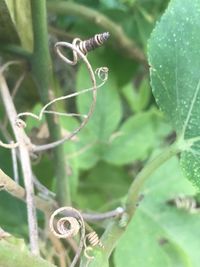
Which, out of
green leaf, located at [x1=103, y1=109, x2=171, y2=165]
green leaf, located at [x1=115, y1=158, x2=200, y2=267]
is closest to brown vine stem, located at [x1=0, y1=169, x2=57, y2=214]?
green leaf, located at [x1=115, y1=158, x2=200, y2=267]

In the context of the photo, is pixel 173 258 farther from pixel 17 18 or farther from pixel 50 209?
pixel 17 18

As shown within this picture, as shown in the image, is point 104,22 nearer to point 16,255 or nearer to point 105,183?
point 105,183

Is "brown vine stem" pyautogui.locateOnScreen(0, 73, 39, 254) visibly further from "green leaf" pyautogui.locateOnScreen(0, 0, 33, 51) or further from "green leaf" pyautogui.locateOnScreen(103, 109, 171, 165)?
"green leaf" pyautogui.locateOnScreen(103, 109, 171, 165)

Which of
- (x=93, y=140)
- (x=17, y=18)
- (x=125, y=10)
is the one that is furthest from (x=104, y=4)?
(x=17, y=18)

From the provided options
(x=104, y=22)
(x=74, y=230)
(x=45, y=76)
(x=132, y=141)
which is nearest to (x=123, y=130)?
(x=132, y=141)

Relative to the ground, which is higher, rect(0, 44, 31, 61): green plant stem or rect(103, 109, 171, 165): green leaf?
rect(0, 44, 31, 61): green plant stem

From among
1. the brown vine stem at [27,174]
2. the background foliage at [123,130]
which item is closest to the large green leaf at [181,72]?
the background foliage at [123,130]

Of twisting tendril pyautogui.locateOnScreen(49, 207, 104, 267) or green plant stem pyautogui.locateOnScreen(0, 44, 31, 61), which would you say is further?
green plant stem pyautogui.locateOnScreen(0, 44, 31, 61)
